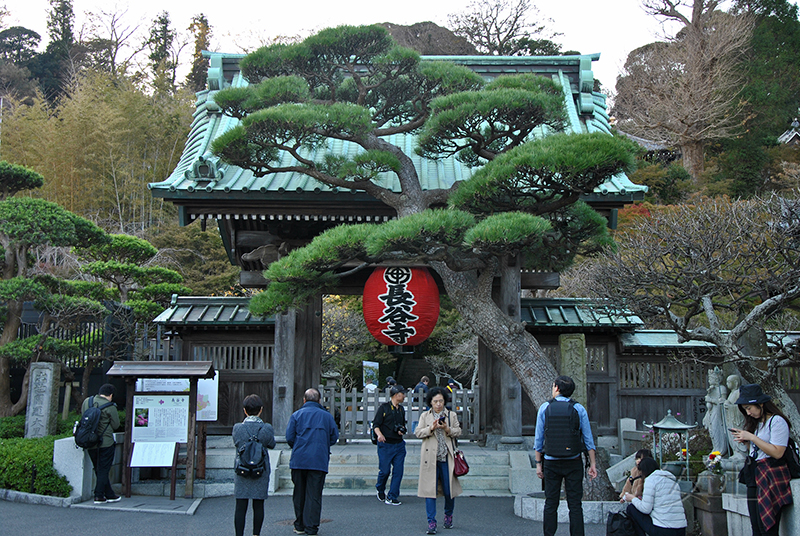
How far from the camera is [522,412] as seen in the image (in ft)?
35.5

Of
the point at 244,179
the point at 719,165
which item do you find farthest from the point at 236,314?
the point at 719,165

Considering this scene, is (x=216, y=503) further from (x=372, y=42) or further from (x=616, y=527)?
(x=372, y=42)

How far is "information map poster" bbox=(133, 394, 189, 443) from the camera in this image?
8.44m

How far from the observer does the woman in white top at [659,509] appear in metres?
5.29

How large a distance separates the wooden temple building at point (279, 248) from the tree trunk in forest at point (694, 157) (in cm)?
1776


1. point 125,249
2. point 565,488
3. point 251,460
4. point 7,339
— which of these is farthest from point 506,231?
point 125,249

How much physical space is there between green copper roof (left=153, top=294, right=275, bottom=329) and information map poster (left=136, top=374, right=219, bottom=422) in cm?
159

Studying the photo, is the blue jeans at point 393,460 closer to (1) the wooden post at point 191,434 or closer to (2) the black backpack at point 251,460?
(2) the black backpack at point 251,460

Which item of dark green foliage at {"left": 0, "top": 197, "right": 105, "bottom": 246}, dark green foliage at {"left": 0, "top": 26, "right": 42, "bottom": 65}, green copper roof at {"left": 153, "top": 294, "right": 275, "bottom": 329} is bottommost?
green copper roof at {"left": 153, "top": 294, "right": 275, "bottom": 329}

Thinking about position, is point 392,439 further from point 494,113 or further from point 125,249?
point 125,249

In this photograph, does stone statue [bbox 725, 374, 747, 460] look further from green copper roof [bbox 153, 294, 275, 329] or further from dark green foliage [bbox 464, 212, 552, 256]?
green copper roof [bbox 153, 294, 275, 329]

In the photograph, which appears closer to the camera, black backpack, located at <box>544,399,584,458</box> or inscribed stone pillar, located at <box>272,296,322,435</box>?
black backpack, located at <box>544,399,584,458</box>

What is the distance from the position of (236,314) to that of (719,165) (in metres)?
23.1

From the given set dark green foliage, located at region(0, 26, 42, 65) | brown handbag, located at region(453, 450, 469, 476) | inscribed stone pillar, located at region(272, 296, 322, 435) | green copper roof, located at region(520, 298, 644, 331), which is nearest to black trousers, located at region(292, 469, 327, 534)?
brown handbag, located at region(453, 450, 469, 476)
